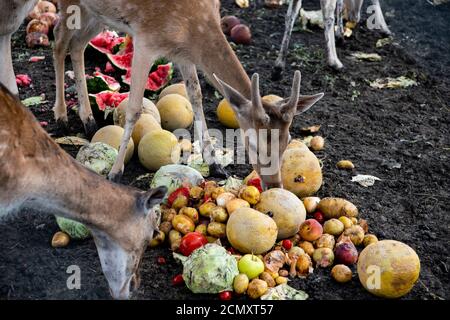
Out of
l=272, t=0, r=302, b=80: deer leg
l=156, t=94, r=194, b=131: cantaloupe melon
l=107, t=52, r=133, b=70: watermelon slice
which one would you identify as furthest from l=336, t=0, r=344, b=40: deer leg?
l=156, t=94, r=194, b=131: cantaloupe melon

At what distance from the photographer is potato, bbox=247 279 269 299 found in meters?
4.95

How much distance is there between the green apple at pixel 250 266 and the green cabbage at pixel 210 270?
0.07 m

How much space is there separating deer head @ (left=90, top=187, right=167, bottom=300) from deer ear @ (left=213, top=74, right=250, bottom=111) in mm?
1635

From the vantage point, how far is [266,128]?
5.89 m

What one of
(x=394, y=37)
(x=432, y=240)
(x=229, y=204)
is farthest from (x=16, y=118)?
(x=394, y=37)

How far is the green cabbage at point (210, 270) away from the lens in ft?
16.1

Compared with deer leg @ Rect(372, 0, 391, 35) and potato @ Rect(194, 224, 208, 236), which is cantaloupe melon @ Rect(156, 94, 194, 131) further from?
deer leg @ Rect(372, 0, 391, 35)

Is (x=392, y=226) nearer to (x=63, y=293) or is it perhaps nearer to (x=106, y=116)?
(x=63, y=293)

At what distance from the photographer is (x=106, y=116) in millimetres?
7703

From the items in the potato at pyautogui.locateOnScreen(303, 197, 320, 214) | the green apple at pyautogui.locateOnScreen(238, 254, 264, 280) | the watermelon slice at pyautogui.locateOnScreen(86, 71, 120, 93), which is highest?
the green apple at pyautogui.locateOnScreen(238, 254, 264, 280)

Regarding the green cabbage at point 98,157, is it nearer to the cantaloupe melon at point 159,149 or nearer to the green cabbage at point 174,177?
the cantaloupe melon at point 159,149

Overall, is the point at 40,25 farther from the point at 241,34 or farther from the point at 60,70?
the point at 241,34

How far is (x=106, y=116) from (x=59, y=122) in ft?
1.97

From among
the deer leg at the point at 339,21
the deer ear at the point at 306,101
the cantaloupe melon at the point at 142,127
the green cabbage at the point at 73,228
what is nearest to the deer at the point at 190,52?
the deer ear at the point at 306,101
